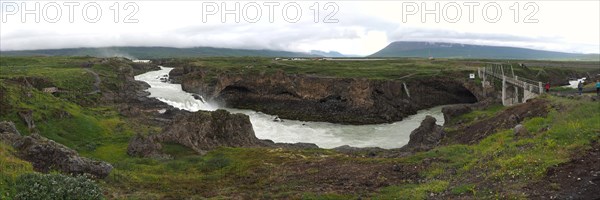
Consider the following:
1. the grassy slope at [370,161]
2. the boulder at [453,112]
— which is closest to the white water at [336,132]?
the boulder at [453,112]

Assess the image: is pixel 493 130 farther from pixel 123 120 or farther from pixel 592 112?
pixel 123 120

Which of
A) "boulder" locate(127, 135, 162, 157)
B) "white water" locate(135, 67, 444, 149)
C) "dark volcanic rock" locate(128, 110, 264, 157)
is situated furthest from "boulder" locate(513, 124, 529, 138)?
"boulder" locate(127, 135, 162, 157)

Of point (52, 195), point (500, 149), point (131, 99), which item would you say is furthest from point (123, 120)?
point (500, 149)

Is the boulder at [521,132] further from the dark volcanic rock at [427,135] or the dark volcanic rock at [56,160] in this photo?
the dark volcanic rock at [56,160]

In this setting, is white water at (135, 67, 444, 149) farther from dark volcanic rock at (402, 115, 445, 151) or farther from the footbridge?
the footbridge

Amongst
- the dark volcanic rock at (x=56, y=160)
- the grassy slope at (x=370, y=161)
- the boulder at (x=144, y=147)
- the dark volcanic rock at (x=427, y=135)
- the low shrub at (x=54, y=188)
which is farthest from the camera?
the dark volcanic rock at (x=427, y=135)

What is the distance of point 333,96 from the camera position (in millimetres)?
78000

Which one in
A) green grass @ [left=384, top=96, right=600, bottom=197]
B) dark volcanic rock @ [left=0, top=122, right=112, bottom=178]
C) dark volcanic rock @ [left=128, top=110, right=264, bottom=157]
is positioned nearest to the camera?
green grass @ [left=384, top=96, right=600, bottom=197]

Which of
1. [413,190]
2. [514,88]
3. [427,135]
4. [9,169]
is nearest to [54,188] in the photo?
[9,169]

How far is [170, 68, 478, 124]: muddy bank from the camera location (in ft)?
226

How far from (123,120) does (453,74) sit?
218 ft

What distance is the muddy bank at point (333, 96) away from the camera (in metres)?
68.8

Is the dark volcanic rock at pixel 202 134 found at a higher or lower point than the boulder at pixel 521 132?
lower

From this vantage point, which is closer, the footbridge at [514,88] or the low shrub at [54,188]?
the low shrub at [54,188]
